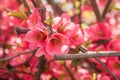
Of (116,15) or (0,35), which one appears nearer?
(0,35)

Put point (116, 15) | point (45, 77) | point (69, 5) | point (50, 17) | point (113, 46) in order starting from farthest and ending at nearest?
point (116, 15), point (69, 5), point (45, 77), point (113, 46), point (50, 17)

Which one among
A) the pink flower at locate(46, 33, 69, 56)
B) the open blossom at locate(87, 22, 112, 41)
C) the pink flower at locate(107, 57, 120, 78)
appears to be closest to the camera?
the pink flower at locate(46, 33, 69, 56)

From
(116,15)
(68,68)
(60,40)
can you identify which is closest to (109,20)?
(116,15)

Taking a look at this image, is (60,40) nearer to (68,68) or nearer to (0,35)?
(68,68)

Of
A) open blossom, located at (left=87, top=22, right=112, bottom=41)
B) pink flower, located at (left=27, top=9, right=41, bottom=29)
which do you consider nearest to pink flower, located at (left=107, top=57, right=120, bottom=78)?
open blossom, located at (left=87, top=22, right=112, bottom=41)

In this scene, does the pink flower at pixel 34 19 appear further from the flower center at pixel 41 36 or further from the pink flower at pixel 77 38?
the pink flower at pixel 77 38

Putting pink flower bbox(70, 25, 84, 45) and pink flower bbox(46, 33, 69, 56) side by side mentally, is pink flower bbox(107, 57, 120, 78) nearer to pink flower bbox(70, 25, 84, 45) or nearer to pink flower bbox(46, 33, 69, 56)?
pink flower bbox(70, 25, 84, 45)

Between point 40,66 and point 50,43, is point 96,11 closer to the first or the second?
point 40,66
